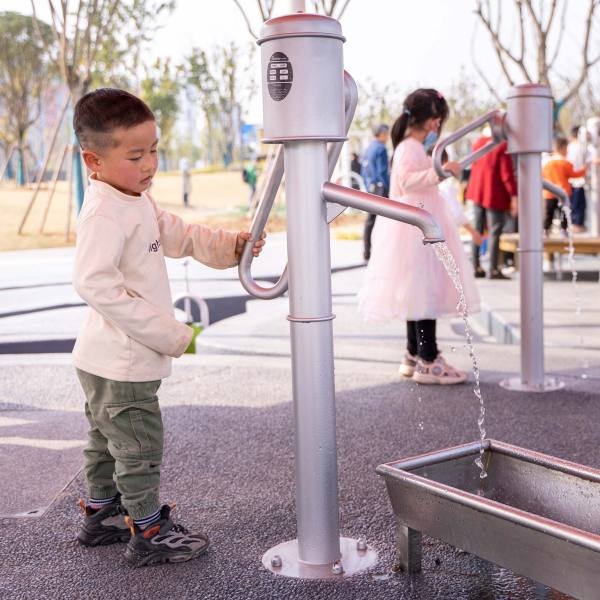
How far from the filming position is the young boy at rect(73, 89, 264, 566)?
91.4 inches

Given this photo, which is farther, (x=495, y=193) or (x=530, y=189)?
(x=495, y=193)

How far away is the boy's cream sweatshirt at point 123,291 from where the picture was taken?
2.30 m

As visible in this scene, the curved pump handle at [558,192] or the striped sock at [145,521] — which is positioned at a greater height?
the curved pump handle at [558,192]

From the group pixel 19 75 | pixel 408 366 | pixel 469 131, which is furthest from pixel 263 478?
pixel 19 75

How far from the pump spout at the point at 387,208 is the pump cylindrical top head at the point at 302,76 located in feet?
0.43

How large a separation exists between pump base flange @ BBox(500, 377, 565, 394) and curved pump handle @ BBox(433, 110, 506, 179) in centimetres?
Answer: 104

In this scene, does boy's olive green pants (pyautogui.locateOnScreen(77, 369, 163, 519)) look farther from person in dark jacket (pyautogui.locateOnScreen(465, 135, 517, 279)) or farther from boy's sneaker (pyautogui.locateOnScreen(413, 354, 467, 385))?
person in dark jacket (pyautogui.locateOnScreen(465, 135, 517, 279))

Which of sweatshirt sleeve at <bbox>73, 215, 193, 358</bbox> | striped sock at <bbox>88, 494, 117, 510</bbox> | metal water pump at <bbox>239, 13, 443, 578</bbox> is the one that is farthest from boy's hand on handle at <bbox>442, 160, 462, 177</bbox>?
striped sock at <bbox>88, 494, 117, 510</bbox>

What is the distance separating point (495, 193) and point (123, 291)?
6.93 m

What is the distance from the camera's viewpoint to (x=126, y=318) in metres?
2.30

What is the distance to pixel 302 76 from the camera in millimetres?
2070

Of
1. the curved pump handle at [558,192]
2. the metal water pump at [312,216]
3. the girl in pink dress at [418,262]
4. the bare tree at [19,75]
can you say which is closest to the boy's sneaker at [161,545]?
the metal water pump at [312,216]

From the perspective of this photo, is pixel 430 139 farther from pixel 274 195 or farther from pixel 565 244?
pixel 565 244

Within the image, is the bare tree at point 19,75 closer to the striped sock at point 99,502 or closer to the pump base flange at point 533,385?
the pump base flange at point 533,385
